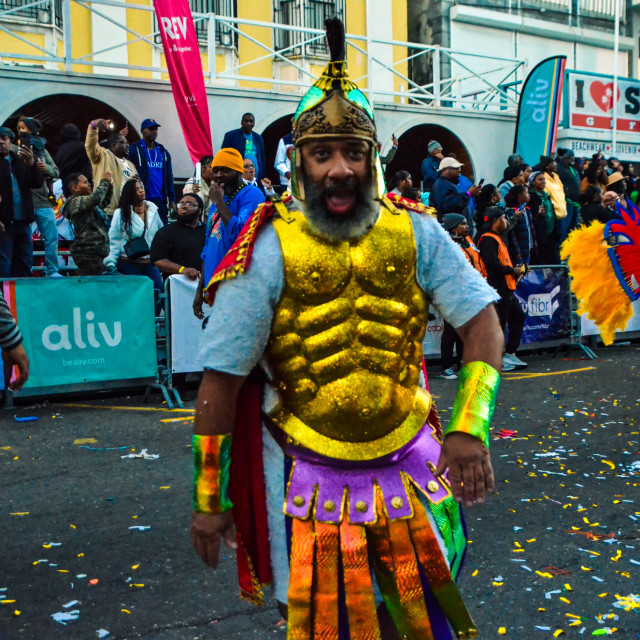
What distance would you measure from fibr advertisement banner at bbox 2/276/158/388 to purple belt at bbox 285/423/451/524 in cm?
613

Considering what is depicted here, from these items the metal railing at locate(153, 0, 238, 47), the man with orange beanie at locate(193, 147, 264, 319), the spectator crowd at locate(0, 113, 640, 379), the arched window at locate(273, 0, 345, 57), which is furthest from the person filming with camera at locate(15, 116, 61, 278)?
the arched window at locate(273, 0, 345, 57)

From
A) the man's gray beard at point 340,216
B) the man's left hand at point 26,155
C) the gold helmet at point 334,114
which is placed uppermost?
the man's left hand at point 26,155

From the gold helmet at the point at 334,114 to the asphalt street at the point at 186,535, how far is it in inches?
79.0

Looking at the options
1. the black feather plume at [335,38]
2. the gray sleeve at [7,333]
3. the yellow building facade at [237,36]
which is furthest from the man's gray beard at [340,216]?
the yellow building facade at [237,36]

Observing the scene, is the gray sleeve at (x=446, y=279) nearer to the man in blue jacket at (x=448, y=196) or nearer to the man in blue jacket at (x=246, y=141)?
the man in blue jacket at (x=448, y=196)

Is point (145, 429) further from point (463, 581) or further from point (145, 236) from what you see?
point (463, 581)

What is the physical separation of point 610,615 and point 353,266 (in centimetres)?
220

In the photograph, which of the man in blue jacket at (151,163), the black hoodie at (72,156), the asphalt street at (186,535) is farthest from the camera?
the man in blue jacket at (151,163)

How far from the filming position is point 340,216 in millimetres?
2102

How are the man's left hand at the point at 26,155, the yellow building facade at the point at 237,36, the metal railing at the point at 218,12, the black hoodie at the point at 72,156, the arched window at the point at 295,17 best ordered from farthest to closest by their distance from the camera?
the arched window at the point at 295,17 < the metal railing at the point at 218,12 < the yellow building facade at the point at 237,36 < the black hoodie at the point at 72,156 < the man's left hand at the point at 26,155

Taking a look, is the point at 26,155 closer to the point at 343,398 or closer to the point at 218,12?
the point at 343,398

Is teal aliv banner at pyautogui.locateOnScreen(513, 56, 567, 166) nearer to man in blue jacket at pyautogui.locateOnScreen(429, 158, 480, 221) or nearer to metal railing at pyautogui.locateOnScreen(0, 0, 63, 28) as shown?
man in blue jacket at pyautogui.locateOnScreen(429, 158, 480, 221)

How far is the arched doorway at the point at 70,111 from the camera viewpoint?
13.8 m

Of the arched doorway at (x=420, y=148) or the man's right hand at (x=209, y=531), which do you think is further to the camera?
the arched doorway at (x=420, y=148)
